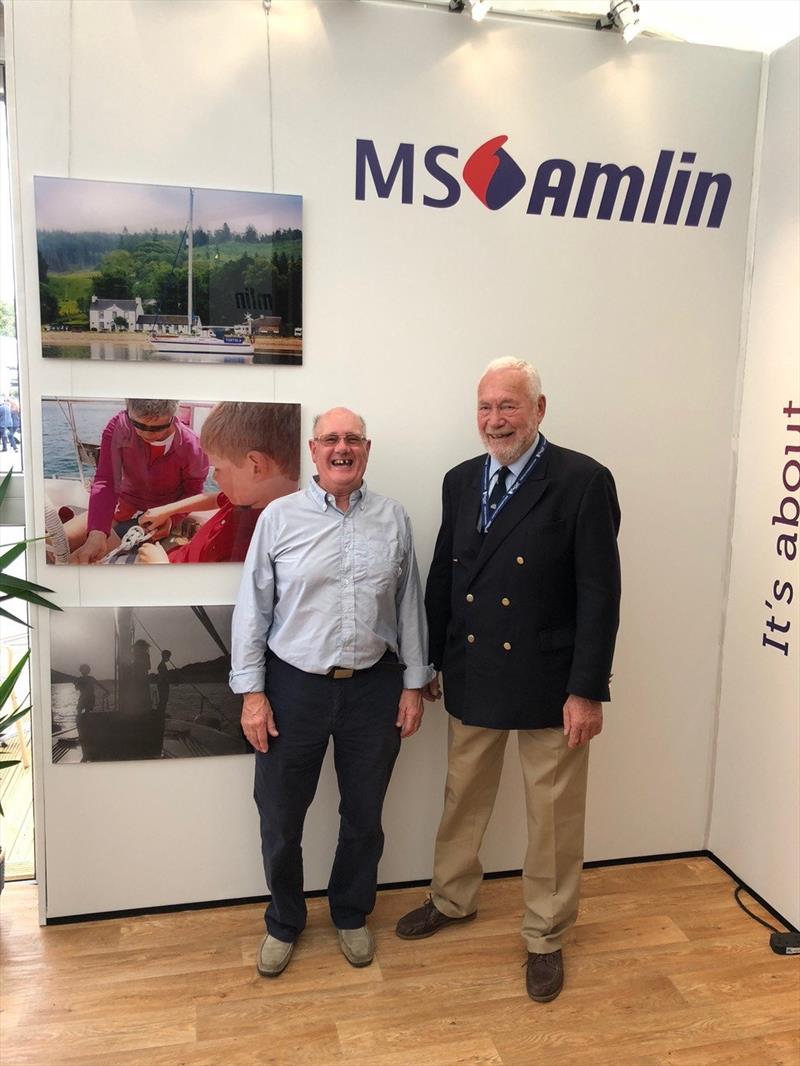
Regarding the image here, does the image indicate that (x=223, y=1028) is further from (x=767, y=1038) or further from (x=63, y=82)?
(x=63, y=82)

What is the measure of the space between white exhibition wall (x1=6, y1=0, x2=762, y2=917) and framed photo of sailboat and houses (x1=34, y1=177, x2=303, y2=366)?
0.06 meters

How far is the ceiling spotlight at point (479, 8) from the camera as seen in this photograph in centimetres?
244

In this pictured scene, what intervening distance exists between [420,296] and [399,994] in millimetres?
2186

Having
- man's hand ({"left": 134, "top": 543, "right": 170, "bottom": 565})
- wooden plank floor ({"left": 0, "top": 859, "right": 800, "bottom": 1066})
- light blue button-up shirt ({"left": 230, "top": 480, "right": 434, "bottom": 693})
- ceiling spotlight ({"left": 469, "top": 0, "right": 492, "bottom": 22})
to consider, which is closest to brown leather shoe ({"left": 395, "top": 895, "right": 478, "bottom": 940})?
wooden plank floor ({"left": 0, "top": 859, "right": 800, "bottom": 1066})

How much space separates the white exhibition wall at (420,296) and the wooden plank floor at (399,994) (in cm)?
21

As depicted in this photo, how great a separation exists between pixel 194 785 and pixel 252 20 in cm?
245

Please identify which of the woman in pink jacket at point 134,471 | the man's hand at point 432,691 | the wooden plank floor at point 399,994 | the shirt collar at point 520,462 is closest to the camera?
the wooden plank floor at point 399,994

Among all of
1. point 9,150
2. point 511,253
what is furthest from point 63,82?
point 511,253

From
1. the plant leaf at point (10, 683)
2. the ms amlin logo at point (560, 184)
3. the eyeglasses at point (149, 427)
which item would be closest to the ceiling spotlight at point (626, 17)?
the ms amlin logo at point (560, 184)

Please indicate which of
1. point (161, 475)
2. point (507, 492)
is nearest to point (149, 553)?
point (161, 475)

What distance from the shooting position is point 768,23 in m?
2.78

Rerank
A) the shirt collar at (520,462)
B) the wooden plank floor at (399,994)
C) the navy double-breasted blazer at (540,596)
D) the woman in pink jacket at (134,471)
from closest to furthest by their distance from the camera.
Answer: the wooden plank floor at (399,994) → the navy double-breasted blazer at (540,596) → the shirt collar at (520,462) → the woman in pink jacket at (134,471)

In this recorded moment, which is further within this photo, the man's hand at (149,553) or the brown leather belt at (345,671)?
the man's hand at (149,553)

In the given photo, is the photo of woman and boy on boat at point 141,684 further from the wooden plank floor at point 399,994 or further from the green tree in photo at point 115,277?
the green tree in photo at point 115,277
